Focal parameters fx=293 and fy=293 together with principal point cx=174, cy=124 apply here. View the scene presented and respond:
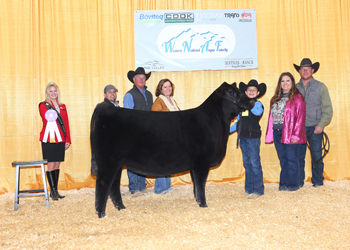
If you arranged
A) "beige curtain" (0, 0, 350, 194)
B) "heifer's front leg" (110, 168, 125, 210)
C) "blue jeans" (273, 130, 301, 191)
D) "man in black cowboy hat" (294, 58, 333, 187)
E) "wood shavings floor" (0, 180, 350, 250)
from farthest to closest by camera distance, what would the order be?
"beige curtain" (0, 0, 350, 194)
"man in black cowboy hat" (294, 58, 333, 187)
"blue jeans" (273, 130, 301, 191)
"heifer's front leg" (110, 168, 125, 210)
"wood shavings floor" (0, 180, 350, 250)

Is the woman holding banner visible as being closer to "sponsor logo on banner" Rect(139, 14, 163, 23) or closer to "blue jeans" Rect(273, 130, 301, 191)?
"sponsor logo on banner" Rect(139, 14, 163, 23)

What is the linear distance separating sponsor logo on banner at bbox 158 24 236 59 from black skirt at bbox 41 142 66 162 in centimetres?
242

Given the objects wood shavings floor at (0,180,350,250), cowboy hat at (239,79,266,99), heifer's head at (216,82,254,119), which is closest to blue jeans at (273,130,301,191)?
wood shavings floor at (0,180,350,250)

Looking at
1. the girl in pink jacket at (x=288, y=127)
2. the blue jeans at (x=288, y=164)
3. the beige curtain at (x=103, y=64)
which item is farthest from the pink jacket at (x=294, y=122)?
the beige curtain at (x=103, y=64)

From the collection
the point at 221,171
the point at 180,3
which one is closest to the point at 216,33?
the point at 180,3

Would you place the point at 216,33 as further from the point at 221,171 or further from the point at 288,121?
the point at 221,171

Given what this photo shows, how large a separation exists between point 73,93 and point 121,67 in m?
0.98

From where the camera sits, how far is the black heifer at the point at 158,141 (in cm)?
325

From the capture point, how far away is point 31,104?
519 centimetres

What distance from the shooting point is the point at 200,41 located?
529cm

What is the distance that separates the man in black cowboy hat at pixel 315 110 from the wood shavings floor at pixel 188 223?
1.87 feet

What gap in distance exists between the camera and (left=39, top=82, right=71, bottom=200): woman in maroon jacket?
4320 mm

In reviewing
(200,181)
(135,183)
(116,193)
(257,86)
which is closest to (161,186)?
(135,183)

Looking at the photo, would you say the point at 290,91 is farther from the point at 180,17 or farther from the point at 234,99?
the point at 180,17
